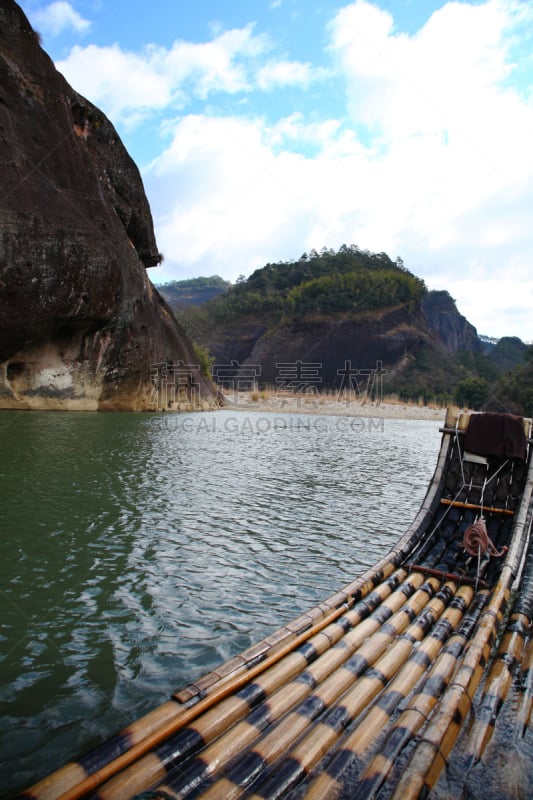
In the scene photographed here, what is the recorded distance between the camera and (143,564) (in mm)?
6820

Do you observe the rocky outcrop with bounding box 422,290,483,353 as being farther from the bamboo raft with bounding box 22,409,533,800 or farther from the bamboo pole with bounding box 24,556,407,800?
the bamboo pole with bounding box 24,556,407,800

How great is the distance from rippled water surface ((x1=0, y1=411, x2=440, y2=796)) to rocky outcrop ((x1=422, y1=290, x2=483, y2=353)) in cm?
10173

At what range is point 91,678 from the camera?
14.0ft

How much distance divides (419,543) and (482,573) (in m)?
0.91

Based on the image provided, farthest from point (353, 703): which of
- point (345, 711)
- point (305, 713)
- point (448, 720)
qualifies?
point (448, 720)

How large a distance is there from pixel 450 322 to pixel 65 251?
332ft

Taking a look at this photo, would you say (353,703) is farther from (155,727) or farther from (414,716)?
(155,727)

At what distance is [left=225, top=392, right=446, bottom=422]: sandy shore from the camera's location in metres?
47.2

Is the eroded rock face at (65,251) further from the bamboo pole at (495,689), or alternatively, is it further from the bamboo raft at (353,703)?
the bamboo pole at (495,689)

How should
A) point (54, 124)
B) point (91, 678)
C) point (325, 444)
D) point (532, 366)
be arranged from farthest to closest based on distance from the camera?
point (532, 366), point (54, 124), point (325, 444), point (91, 678)

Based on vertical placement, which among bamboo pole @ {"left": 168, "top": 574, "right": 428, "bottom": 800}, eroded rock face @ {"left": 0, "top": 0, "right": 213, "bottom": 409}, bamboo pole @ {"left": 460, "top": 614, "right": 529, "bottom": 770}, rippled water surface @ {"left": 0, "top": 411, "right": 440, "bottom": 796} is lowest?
rippled water surface @ {"left": 0, "top": 411, "right": 440, "bottom": 796}

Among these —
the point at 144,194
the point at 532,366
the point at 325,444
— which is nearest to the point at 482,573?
the point at 325,444

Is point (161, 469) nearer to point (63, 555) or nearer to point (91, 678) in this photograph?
point (63, 555)

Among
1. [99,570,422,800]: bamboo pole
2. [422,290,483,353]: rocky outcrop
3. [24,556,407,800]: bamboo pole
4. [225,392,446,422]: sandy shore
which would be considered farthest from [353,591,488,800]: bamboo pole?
[422,290,483,353]: rocky outcrop
